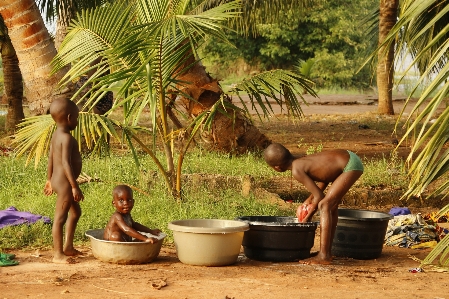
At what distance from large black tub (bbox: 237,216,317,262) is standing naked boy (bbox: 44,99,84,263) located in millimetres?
1363

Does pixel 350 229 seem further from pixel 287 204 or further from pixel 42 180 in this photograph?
pixel 42 180

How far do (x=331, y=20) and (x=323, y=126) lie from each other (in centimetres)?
1702

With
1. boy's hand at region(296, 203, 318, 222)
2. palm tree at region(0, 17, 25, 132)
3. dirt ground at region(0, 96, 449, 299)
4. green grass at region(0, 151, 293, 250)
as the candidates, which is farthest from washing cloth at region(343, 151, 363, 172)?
palm tree at region(0, 17, 25, 132)

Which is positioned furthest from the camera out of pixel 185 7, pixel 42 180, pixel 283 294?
pixel 42 180

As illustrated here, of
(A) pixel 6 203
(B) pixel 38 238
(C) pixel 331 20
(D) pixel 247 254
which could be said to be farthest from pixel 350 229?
(C) pixel 331 20

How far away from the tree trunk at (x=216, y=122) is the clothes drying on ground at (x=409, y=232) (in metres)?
3.93

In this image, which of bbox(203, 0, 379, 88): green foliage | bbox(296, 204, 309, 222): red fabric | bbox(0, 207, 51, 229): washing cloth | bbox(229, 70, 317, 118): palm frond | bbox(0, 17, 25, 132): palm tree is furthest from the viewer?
bbox(203, 0, 379, 88): green foliage

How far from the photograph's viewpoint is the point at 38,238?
6461mm

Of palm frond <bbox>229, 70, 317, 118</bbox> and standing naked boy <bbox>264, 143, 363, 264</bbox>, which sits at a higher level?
palm frond <bbox>229, 70, 317, 118</bbox>

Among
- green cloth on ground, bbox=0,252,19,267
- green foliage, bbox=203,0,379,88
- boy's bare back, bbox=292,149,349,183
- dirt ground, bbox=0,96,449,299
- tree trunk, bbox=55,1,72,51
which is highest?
green foliage, bbox=203,0,379,88

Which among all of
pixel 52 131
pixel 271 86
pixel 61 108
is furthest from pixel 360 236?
pixel 52 131

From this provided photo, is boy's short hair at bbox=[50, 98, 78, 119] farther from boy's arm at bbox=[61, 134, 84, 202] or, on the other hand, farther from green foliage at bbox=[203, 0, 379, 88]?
green foliage at bbox=[203, 0, 379, 88]

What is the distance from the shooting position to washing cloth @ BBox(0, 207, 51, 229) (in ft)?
21.7

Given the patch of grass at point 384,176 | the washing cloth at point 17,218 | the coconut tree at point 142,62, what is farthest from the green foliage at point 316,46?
the washing cloth at point 17,218
